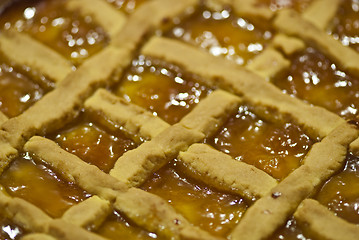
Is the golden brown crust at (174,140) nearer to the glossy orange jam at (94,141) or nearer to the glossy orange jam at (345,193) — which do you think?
the glossy orange jam at (94,141)

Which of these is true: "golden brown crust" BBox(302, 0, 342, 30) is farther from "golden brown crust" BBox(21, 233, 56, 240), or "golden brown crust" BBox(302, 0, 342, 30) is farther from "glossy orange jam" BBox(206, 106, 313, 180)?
"golden brown crust" BBox(21, 233, 56, 240)

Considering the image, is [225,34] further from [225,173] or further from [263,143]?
[225,173]

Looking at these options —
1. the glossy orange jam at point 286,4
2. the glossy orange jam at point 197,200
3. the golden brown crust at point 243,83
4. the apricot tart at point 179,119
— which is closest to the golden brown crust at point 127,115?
→ the apricot tart at point 179,119

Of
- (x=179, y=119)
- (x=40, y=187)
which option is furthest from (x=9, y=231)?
(x=179, y=119)

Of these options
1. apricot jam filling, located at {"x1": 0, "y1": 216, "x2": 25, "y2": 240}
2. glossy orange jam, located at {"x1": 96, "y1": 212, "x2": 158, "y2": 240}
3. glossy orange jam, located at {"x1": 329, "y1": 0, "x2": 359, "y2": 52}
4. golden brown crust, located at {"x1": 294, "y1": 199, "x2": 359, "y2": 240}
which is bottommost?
apricot jam filling, located at {"x1": 0, "y1": 216, "x2": 25, "y2": 240}

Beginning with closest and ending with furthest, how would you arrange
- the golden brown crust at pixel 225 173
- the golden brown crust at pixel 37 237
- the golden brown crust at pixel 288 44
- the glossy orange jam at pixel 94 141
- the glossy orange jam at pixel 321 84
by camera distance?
the golden brown crust at pixel 37 237
the golden brown crust at pixel 225 173
the glossy orange jam at pixel 94 141
the glossy orange jam at pixel 321 84
the golden brown crust at pixel 288 44

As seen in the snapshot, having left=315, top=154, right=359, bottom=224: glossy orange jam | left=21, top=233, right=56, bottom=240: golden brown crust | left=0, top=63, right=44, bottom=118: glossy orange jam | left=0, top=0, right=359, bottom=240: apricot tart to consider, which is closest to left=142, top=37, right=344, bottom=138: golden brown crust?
left=0, top=0, right=359, bottom=240: apricot tart
